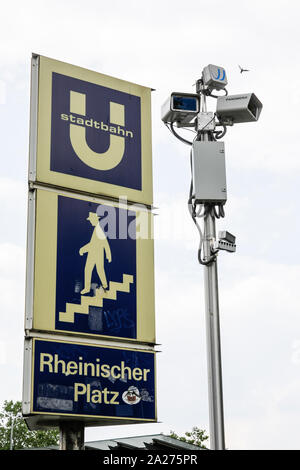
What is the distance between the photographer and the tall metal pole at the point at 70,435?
35.3 ft

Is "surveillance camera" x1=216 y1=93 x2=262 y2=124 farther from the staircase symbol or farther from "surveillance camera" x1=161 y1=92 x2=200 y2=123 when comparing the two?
the staircase symbol

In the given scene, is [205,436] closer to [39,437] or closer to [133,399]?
[39,437]

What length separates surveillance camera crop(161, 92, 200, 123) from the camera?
36.2 ft

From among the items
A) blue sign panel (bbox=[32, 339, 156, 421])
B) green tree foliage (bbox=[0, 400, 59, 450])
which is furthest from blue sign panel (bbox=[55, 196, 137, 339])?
green tree foliage (bbox=[0, 400, 59, 450])

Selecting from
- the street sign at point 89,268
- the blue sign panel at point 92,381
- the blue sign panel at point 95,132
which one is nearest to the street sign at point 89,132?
the blue sign panel at point 95,132

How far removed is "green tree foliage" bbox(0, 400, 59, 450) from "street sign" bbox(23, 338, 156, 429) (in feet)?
150

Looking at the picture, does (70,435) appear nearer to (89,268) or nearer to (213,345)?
(89,268)

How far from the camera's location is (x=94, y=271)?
1152 centimetres

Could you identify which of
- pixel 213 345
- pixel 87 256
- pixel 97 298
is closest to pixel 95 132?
pixel 87 256

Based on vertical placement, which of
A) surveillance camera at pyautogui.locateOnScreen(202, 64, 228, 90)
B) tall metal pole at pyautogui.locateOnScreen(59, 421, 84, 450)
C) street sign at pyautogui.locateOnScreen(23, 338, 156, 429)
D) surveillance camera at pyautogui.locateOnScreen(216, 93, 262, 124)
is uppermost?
surveillance camera at pyautogui.locateOnScreen(202, 64, 228, 90)

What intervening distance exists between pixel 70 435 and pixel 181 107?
4.62 m

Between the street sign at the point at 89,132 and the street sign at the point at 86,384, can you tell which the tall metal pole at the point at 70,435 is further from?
the street sign at the point at 89,132

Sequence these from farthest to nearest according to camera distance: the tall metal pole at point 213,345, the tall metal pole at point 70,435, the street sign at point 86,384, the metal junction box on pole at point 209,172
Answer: the tall metal pole at point 70,435 → the metal junction box on pole at point 209,172 → the street sign at point 86,384 → the tall metal pole at point 213,345

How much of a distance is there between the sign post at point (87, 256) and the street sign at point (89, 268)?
0.05ft
